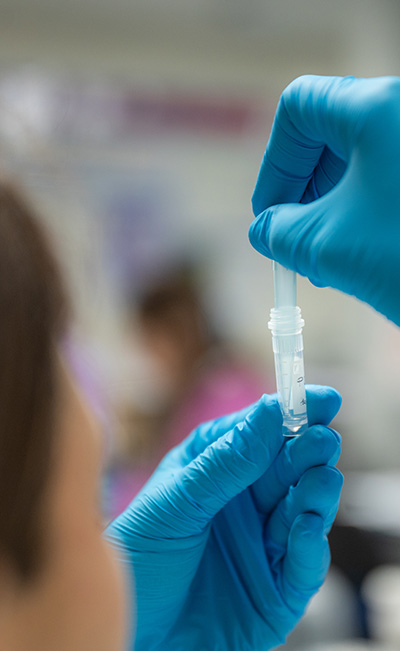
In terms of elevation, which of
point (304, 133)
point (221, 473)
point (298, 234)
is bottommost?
point (221, 473)

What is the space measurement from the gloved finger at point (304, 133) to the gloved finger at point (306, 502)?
331mm

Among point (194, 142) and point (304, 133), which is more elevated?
point (194, 142)

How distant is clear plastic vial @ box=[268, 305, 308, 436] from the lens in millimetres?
664

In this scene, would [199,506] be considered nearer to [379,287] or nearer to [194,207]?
[379,287]

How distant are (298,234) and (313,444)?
0.85ft

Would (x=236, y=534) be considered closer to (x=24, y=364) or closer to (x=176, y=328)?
(x=24, y=364)

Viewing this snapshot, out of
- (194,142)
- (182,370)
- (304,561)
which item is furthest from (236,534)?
(194,142)

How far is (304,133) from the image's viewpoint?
0.60 m

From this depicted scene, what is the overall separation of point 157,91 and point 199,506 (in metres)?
2.56

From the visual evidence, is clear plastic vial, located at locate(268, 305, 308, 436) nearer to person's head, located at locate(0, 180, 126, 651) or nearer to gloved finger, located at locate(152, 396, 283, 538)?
gloved finger, located at locate(152, 396, 283, 538)

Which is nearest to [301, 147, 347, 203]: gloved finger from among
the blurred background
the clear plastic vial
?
the clear plastic vial

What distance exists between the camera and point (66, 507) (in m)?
0.46

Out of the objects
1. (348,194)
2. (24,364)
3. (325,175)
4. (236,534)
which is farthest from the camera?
(236,534)

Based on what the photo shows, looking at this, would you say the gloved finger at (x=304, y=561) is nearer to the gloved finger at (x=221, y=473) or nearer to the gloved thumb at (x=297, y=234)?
the gloved finger at (x=221, y=473)
